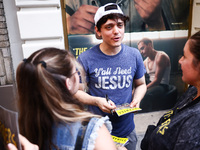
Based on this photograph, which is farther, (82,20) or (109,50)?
(82,20)

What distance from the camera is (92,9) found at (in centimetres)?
275

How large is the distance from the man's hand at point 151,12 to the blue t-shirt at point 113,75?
5.70 ft

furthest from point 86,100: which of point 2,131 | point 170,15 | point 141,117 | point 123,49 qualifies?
point 170,15

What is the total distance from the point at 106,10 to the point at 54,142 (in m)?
1.14

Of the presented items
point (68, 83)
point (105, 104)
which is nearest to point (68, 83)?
point (68, 83)

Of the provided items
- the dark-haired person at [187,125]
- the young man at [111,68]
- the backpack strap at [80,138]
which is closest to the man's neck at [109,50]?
the young man at [111,68]

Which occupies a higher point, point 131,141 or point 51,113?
point 51,113

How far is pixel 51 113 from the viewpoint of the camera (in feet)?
2.61

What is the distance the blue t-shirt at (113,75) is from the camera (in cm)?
153

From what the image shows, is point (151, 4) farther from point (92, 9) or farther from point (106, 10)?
point (106, 10)

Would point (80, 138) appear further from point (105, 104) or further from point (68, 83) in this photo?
point (105, 104)

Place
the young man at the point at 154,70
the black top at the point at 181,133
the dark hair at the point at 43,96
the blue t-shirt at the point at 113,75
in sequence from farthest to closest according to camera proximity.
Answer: the young man at the point at 154,70
the blue t-shirt at the point at 113,75
the black top at the point at 181,133
the dark hair at the point at 43,96

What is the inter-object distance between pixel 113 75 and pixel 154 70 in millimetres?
2035

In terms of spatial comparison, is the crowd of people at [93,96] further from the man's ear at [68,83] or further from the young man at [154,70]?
the young man at [154,70]
